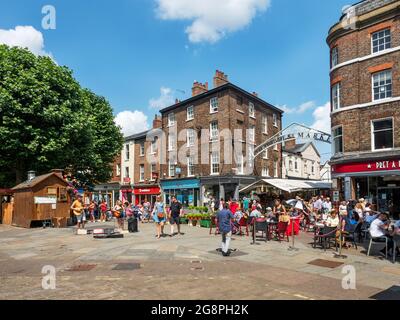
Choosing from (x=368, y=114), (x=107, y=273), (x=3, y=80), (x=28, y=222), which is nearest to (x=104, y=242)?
(x=107, y=273)

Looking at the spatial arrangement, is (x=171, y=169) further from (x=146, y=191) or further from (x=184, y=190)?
(x=146, y=191)

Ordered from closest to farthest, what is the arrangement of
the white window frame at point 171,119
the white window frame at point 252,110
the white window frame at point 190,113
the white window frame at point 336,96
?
the white window frame at point 336,96 → the white window frame at point 252,110 → the white window frame at point 190,113 → the white window frame at point 171,119

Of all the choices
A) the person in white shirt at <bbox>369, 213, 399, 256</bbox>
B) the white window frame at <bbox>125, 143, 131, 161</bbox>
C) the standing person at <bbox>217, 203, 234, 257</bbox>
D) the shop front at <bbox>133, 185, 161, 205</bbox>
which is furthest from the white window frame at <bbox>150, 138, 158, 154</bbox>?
the person in white shirt at <bbox>369, 213, 399, 256</bbox>

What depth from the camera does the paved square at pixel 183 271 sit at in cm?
671

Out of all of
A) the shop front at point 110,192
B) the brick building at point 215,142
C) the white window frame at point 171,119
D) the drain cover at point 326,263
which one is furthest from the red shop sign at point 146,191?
the drain cover at point 326,263

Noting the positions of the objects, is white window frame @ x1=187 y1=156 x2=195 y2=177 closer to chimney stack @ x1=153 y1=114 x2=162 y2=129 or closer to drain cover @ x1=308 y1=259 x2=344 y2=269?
chimney stack @ x1=153 y1=114 x2=162 y2=129

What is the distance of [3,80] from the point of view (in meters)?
20.5

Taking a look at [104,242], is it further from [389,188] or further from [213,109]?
[213,109]

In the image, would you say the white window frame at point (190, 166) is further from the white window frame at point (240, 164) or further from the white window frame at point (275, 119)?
the white window frame at point (275, 119)

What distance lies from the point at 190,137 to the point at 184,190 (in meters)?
5.50

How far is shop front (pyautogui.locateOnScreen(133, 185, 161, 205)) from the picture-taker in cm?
3762

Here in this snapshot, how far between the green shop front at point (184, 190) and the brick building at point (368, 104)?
1448 centimetres

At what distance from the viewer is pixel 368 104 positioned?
20.2m

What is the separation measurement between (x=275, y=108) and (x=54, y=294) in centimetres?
3393
